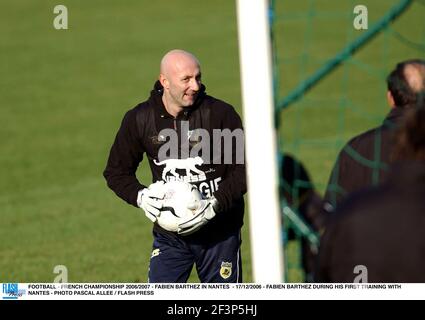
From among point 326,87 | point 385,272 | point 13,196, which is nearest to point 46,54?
point 326,87

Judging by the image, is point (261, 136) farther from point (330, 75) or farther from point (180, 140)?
point (330, 75)

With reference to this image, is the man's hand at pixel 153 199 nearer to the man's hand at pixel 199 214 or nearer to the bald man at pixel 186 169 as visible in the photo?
the bald man at pixel 186 169

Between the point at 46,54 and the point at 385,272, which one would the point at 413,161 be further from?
the point at 46,54

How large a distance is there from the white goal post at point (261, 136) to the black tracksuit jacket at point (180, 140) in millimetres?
1565

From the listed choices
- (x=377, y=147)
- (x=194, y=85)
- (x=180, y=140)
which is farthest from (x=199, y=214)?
(x=377, y=147)

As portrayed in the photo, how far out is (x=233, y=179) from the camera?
683 cm

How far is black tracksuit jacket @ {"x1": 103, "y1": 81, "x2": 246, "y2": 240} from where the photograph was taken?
689 centimetres

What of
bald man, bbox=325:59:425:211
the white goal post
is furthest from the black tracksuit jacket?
the white goal post

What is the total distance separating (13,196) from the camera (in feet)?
42.3

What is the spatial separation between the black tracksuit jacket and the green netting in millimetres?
1128

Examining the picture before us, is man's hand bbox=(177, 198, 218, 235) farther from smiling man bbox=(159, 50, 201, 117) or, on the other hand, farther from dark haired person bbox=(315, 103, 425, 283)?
dark haired person bbox=(315, 103, 425, 283)

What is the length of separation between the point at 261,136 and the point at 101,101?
47.2 ft

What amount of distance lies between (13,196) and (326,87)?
8.60 metres

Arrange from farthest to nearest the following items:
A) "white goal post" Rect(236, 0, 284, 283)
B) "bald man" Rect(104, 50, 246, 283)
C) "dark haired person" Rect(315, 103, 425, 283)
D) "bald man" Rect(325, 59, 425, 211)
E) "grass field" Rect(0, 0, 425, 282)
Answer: "grass field" Rect(0, 0, 425, 282) → "bald man" Rect(104, 50, 246, 283) → "bald man" Rect(325, 59, 425, 211) → "white goal post" Rect(236, 0, 284, 283) → "dark haired person" Rect(315, 103, 425, 283)
